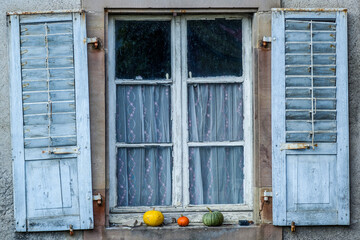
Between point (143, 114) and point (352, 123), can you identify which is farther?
point (143, 114)

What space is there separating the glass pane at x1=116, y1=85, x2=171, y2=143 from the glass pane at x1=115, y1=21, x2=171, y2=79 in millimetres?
140

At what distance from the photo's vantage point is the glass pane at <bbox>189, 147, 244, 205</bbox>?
533cm

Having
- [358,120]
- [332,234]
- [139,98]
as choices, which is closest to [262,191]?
[332,234]

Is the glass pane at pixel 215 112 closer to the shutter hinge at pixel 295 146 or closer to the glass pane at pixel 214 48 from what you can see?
the glass pane at pixel 214 48

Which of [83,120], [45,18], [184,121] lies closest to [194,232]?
[184,121]

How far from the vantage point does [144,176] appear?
530 cm

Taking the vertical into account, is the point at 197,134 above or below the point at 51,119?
below

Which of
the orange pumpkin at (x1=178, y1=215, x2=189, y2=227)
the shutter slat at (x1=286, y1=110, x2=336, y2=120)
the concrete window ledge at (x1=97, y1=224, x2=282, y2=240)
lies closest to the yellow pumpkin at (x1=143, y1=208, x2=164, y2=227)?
the concrete window ledge at (x1=97, y1=224, x2=282, y2=240)

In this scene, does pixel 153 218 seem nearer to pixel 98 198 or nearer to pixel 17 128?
pixel 98 198

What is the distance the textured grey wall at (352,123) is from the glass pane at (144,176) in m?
1.20

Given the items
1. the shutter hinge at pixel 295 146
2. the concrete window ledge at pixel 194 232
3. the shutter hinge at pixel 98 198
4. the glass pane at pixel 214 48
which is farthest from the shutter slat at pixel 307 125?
Result: the shutter hinge at pixel 98 198

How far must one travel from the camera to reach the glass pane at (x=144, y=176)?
208 inches

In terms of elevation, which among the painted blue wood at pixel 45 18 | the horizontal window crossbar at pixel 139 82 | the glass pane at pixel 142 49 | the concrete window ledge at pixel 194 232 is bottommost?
the concrete window ledge at pixel 194 232

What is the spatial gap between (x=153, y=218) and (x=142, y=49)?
5.14 feet
